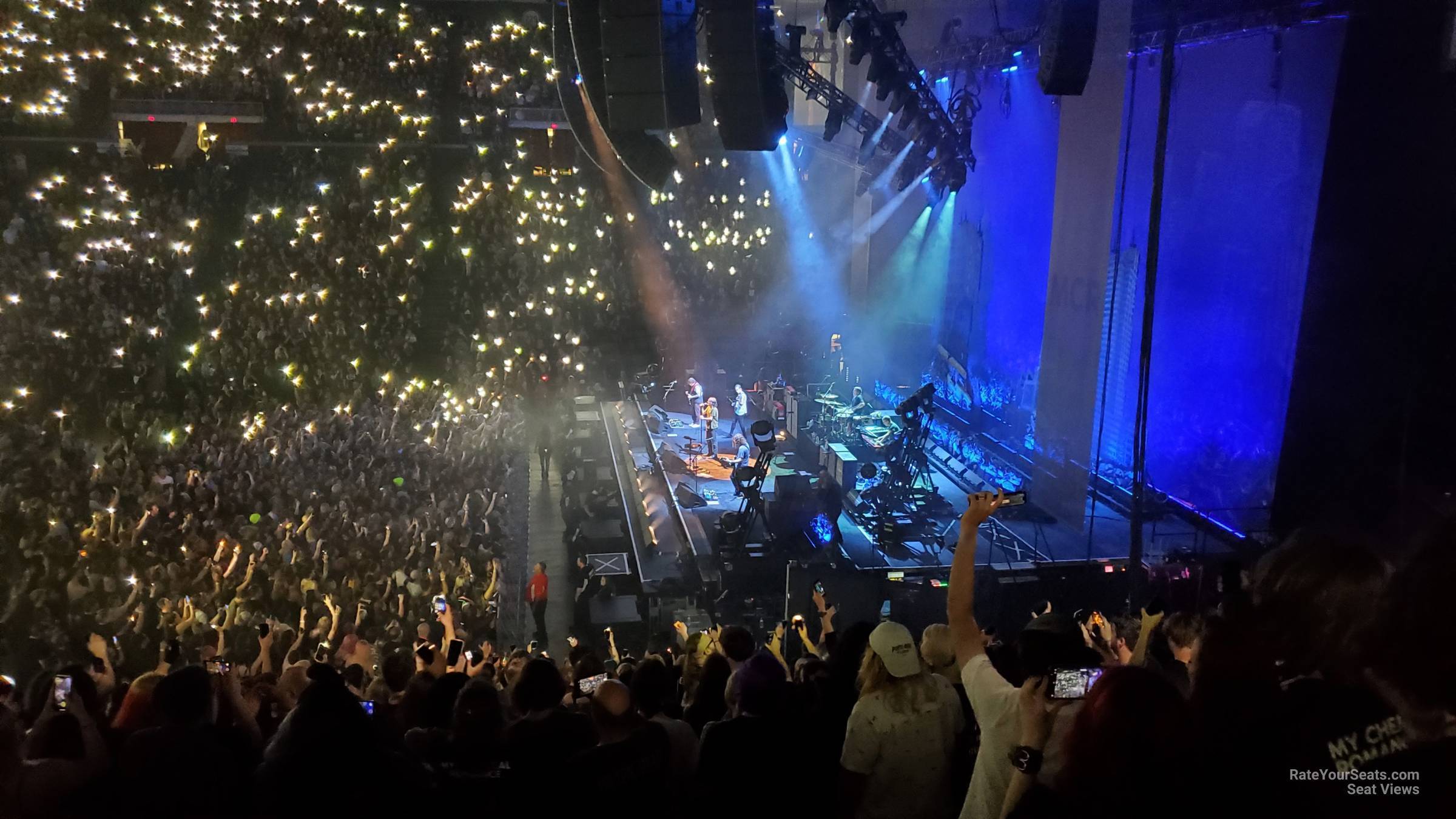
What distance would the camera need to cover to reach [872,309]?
53.9 ft

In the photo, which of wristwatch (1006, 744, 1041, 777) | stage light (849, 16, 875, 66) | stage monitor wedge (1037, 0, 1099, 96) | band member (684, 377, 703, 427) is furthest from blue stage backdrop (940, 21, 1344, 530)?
wristwatch (1006, 744, 1041, 777)

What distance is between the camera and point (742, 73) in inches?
207

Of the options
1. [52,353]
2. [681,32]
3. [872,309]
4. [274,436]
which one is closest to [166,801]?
[681,32]

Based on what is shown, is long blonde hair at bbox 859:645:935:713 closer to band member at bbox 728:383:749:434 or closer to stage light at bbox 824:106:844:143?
band member at bbox 728:383:749:434

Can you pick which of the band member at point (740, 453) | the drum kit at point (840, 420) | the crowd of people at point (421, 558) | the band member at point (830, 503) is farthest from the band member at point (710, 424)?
the band member at point (830, 503)

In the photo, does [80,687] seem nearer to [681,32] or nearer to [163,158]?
[681,32]

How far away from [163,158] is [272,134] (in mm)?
1639

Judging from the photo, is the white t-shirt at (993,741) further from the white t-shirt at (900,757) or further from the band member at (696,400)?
the band member at (696,400)

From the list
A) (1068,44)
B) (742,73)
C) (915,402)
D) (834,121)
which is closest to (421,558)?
(742,73)

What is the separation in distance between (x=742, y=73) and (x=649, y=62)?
3.17 ft

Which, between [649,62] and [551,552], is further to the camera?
[551,552]

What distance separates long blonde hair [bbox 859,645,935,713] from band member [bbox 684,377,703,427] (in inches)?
367

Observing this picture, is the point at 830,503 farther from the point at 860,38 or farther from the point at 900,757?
the point at 900,757

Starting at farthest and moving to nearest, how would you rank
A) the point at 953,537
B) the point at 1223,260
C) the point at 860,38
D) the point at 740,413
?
the point at 740,413
the point at 860,38
the point at 953,537
the point at 1223,260
